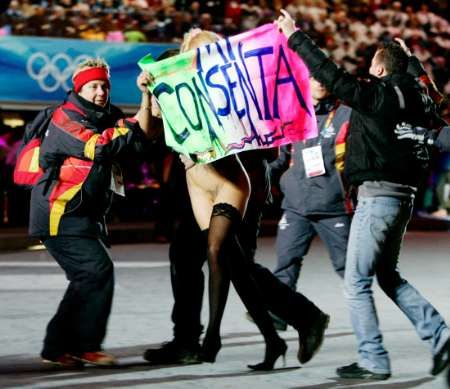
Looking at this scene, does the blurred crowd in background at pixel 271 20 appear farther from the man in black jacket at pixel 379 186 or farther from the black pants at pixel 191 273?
the man in black jacket at pixel 379 186

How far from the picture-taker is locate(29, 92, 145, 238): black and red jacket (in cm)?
674

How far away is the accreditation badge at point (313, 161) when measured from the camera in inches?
332

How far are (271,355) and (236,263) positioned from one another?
0.57 meters

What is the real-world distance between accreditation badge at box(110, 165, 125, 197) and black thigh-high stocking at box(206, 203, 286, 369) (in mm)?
652

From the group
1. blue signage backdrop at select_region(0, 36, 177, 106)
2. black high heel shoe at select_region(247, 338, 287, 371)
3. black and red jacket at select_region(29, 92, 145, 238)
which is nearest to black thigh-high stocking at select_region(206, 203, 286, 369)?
black high heel shoe at select_region(247, 338, 287, 371)

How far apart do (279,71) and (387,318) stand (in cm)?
301

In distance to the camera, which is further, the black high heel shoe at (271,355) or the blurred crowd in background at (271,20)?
the blurred crowd in background at (271,20)

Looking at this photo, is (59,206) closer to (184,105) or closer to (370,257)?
(184,105)

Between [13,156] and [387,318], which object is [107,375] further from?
[13,156]

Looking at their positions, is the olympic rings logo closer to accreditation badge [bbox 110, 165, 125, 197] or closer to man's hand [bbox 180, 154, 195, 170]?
accreditation badge [bbox 110, 165, 125, 197]

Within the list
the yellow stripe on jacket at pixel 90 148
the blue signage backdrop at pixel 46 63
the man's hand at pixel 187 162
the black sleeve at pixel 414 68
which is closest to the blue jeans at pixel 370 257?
the black sleeve at pixel 414 68

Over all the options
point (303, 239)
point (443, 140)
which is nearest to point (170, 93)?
point (443, 140)

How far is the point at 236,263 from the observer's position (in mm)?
6645

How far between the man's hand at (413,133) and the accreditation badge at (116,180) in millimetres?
1664
